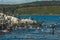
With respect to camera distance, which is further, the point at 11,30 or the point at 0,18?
the point at 0,18

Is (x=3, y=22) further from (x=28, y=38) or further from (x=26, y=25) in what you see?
(x=28, y=38)

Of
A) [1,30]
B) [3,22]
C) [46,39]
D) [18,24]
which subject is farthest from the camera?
[18,24]

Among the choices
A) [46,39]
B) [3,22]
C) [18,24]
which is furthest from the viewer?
[18,24]

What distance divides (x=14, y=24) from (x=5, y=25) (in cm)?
757

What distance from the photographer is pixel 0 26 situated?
7894cm

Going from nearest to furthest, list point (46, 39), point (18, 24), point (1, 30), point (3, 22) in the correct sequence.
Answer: point (46, 39), point (1, 30), point (3, 22), point (18, 24)

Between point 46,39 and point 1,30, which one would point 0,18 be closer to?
point 1,30

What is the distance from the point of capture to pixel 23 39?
2451 inches

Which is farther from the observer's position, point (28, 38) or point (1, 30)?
point (1, 30)

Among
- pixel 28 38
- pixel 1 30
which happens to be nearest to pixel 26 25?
pixel 1 30

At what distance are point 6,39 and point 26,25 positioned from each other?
29.4m

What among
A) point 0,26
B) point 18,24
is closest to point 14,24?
point 18,24

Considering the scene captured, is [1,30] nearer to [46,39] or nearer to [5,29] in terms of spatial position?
[5,29]

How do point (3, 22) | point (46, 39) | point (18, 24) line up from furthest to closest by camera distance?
1. point (18, 24)
2. point (3, 22)
3. point (46, 39)
